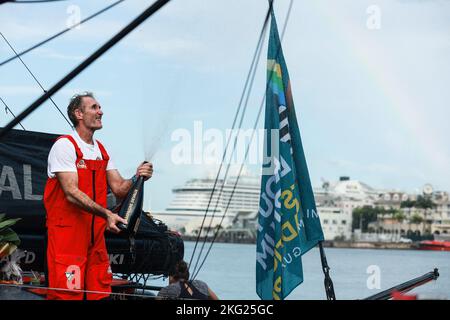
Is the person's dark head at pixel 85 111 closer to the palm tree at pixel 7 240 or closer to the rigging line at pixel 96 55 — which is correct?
the palm tree at pixel 7 240

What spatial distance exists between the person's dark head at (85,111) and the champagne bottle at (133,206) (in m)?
0.44

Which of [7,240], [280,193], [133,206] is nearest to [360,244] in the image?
[280,193]

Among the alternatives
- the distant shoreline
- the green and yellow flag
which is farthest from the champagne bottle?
the distant shoreline

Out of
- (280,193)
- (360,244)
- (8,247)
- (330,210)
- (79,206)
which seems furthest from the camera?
(330,210)

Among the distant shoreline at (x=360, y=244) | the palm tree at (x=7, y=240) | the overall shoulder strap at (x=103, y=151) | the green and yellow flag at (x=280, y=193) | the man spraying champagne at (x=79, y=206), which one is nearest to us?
the man spraying champagne at (x=79, y=206)

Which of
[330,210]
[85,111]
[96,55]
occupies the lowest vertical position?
[330,210]

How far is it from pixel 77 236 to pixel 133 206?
38 centimetres

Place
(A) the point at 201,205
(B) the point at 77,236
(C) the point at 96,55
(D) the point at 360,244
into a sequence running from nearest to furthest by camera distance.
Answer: (C) the point at 96,55, (B) the point at 77,236, (A) the point at 201,205, (D) the point at 360,244

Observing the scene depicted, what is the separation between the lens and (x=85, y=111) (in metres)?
6.41

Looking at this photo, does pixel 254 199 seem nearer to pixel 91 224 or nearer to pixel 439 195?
pixel 439 195

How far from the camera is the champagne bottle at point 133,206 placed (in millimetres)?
6359

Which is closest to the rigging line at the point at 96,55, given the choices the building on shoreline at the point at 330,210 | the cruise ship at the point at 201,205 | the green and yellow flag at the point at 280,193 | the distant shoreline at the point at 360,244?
the green and yellow flag at the point at 280,193

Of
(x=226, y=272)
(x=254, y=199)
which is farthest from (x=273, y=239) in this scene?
(x=254, y=199)

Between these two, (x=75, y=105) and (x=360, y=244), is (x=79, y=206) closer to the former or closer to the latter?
(x=75, y=105)
